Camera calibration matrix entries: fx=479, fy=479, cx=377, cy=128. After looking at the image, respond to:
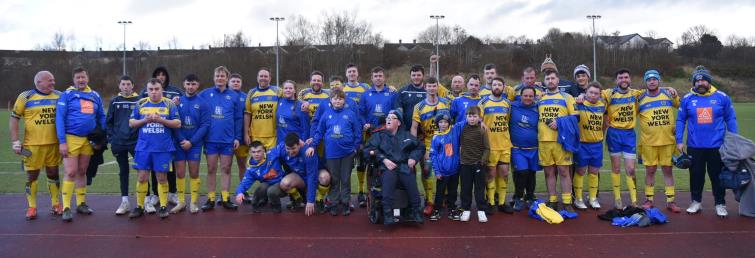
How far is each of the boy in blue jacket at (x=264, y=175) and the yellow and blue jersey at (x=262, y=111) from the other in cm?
41

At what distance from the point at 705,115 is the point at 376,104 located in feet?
12.5

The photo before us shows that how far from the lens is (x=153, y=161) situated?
5473mm

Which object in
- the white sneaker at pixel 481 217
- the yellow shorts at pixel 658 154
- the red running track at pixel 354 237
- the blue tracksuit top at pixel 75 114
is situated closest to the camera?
the red running track at pixel 354 237

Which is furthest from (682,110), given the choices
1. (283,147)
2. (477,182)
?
(283,147)

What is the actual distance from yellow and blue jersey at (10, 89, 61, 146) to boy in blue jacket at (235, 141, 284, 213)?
7.44 ft

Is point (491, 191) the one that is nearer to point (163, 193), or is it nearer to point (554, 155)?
point (554, 155)

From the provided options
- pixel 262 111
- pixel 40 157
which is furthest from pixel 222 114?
pixel 40 157

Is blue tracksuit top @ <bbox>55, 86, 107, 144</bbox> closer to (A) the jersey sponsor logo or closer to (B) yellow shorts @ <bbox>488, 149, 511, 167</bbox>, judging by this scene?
(B) yellow shorts @ <bbox>488, 149, 511, 167</bbox>

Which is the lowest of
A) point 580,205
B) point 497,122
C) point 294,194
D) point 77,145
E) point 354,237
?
point 354,237

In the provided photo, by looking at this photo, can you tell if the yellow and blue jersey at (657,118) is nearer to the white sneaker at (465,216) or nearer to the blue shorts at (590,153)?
the blue shorts at (590,153)

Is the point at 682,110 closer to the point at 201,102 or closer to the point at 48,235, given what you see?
the point at 201,102

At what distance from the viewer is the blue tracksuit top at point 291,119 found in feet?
20.3

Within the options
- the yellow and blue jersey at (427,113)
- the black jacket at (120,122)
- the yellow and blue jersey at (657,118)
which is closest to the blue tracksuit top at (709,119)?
the yellow and blue jersey at (657,118)

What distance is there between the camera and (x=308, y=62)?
54.2 meters
